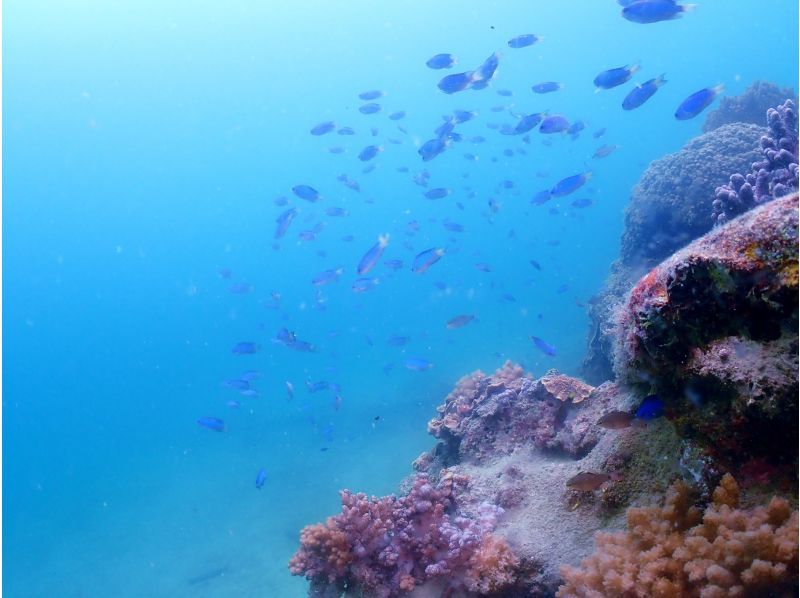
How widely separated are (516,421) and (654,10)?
537 centimetres

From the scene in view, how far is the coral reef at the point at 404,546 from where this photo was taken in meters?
3.98

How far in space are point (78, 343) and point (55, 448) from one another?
4126 cm

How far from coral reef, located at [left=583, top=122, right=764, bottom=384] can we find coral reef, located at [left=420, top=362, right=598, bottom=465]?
10.8 feet

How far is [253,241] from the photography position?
114688 millimetres

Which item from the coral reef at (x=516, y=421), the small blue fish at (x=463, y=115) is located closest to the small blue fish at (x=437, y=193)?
the small blue fish at (x=463, y=115)

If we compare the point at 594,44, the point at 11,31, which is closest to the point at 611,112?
the point at 594,44

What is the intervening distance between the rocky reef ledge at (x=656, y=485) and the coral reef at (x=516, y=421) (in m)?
0.06

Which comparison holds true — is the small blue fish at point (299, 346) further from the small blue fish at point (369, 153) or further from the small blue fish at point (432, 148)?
the small blue fish at point (432, 148)

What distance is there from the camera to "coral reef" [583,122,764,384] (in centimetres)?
955

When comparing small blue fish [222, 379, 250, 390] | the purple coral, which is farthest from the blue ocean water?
small blue fish [222, 379, 250, 390]

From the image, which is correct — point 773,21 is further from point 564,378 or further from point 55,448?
point 55,448

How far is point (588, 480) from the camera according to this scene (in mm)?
3473

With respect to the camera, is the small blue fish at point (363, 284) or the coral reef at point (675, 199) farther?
the small blue fish at point (363, 284)

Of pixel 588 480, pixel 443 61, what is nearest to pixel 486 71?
pixel 443 61
